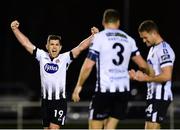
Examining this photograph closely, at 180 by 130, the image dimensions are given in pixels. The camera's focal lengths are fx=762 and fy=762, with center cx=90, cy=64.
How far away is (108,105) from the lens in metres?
10.7

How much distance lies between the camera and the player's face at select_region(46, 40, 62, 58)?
12.4 meters

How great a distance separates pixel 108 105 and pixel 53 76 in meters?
1.98

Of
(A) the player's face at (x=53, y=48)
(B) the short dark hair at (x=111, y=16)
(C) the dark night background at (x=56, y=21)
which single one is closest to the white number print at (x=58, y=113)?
(A) the player's face at (x=53, y=48)

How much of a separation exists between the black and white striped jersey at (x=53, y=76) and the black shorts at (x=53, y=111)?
88mm

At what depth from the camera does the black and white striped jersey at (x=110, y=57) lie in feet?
34.5

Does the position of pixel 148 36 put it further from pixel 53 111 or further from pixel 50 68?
pixel 53 111

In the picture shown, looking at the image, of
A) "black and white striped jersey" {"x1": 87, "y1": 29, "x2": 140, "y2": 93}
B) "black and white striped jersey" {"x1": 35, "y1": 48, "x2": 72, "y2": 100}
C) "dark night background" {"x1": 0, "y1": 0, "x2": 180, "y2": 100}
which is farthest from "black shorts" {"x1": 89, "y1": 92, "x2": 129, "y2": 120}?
"dark night background" {"x1": 0, "y1": 0, "x2": 180, "y2": 100}

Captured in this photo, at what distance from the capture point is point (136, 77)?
11141 mm

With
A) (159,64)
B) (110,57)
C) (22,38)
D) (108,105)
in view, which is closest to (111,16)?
(110,57)

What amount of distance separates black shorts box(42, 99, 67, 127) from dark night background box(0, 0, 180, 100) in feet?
90.4

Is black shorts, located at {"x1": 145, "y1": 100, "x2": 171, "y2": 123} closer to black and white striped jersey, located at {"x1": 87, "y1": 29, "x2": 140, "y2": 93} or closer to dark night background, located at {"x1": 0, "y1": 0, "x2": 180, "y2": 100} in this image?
black and white striped jersey, located at {"x1": 87, "y1": 29, "x2": 140, "y2": 93}

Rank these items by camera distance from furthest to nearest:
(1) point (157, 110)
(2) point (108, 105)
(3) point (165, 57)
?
(1) point (157, 110)
(3) point (165, 57)
(2) point (108, 105)

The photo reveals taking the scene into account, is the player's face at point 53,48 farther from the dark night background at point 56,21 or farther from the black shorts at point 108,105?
the dark night background at point 56,21

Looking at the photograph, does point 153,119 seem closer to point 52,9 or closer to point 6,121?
point 6,121
